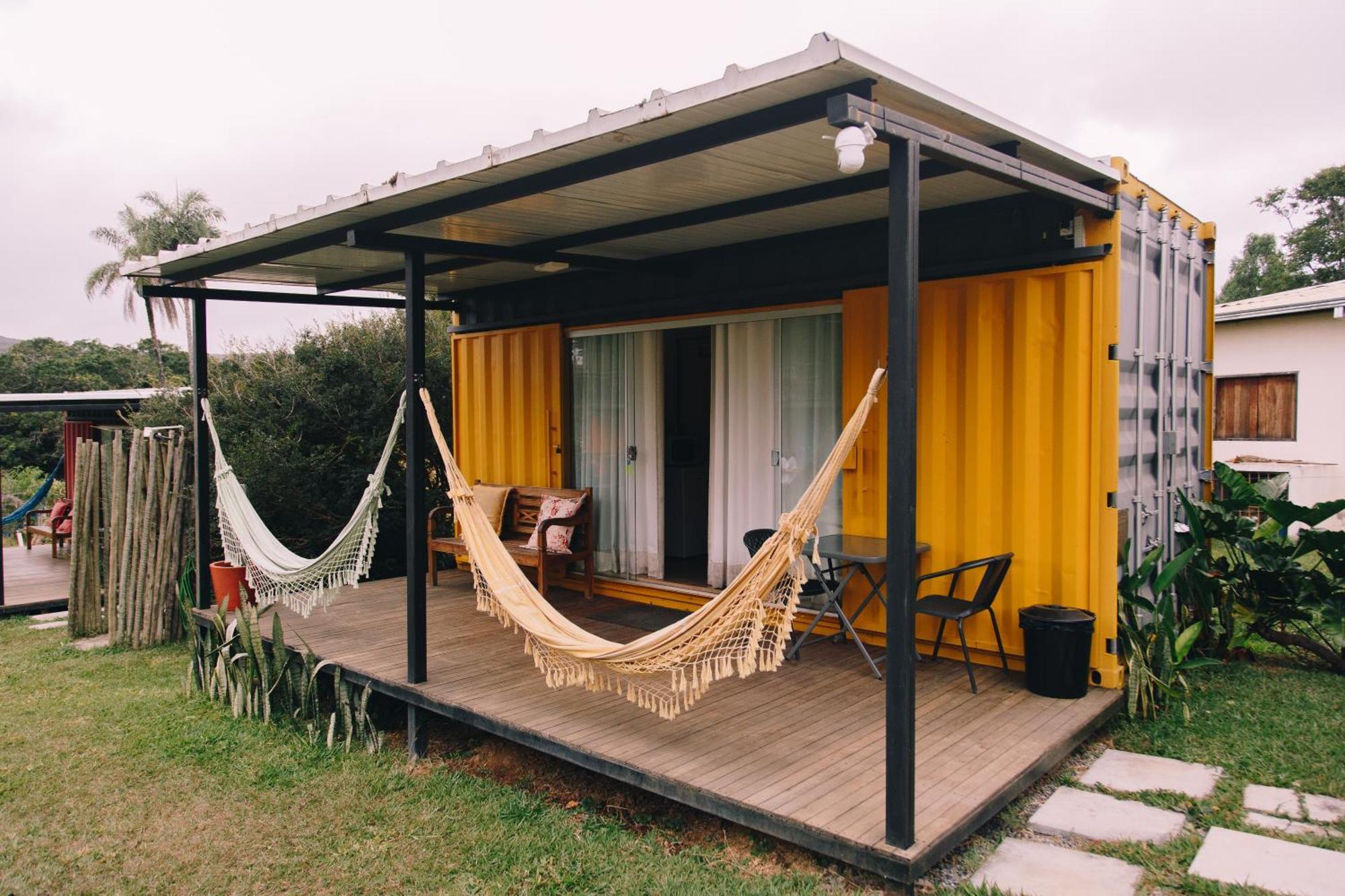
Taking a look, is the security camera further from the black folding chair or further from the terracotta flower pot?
the terracotta flower pot

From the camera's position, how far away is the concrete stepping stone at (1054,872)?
2713 mm

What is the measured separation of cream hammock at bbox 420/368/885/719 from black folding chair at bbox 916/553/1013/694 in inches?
42.0

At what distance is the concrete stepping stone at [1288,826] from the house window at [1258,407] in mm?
9033

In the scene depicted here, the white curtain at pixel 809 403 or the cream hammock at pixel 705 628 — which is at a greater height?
the white curtain at pixel 809 403

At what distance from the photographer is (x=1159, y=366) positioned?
4.76 m

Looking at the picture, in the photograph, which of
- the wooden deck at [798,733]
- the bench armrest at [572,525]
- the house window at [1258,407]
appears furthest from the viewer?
the house window at [1258,407]

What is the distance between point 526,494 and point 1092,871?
4697mm

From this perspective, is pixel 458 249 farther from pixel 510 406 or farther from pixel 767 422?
pixel 510 406

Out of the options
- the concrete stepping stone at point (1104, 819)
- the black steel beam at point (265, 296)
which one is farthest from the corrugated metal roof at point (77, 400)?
the concrete stepping stone at point (1104, 819)

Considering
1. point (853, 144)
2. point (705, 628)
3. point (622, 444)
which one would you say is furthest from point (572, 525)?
point (853, 144)

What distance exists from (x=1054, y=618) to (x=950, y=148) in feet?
7.19

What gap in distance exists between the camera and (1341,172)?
22344 mm

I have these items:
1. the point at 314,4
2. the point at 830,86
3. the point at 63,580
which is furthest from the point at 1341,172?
the point at 63,580

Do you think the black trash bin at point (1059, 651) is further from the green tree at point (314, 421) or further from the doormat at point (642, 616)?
the green tree at point (314, 421)
